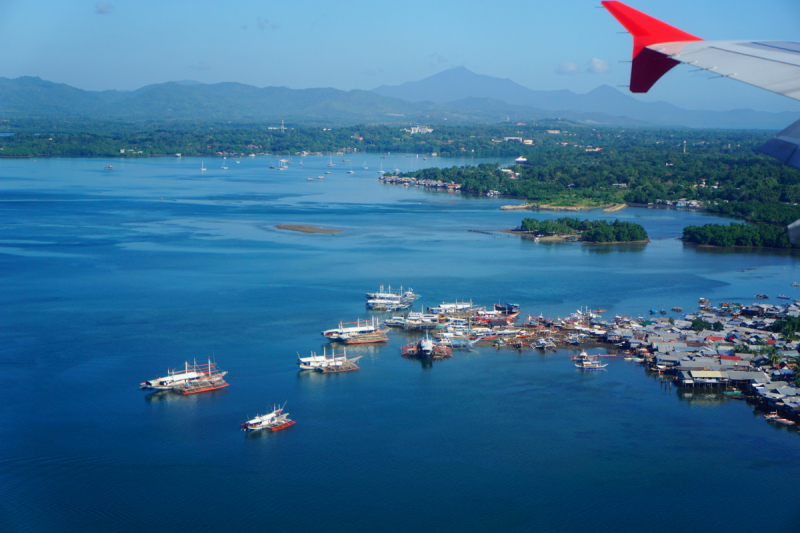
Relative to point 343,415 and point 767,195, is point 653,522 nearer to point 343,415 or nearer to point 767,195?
point 343,415

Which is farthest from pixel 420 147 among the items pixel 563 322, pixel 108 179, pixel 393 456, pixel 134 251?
pixel 393 456

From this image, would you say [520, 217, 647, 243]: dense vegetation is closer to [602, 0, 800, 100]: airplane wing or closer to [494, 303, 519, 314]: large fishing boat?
[494, 303, 519, 314]: large fishing boat

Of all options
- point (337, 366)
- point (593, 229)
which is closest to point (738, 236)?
point (593, 229)

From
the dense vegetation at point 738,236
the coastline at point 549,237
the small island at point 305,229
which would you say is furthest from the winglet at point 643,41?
the small island at point 305,229

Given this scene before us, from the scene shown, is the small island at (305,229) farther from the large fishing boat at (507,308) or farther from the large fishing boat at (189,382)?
the large fishing boat at (189,382)

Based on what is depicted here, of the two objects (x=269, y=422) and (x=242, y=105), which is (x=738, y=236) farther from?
(x=242, y=105)
